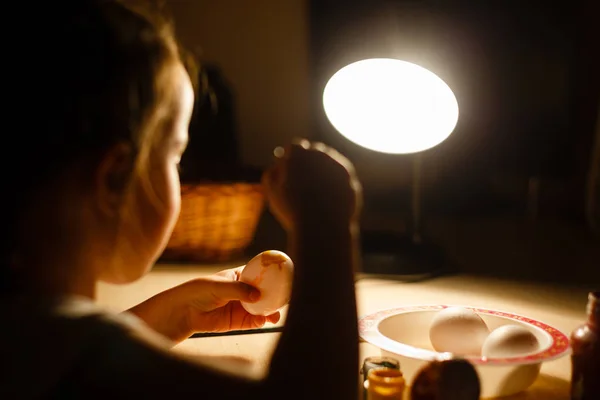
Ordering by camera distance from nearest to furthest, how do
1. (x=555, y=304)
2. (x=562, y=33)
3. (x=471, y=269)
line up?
(x=555, y=304) → (x=471, y=269) → (x=562, y=33)

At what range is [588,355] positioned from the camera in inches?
22.1

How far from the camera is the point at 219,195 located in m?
1.24

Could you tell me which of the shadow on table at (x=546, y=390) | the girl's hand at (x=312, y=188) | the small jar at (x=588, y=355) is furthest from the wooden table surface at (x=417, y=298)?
the girl's hand at (x=312, y=188)

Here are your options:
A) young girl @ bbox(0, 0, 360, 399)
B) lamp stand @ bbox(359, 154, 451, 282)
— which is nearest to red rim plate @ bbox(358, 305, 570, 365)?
young girl @ bbox(0, 0, 360, 399)

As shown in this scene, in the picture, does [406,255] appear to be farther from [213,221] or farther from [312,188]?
[312,188]

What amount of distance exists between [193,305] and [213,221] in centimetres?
49

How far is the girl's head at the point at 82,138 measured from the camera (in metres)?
0.45

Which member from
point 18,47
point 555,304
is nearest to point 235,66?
point 555,304

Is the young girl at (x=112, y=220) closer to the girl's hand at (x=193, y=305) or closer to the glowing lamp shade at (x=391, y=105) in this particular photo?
the girl's hand at (x=193, y=305)

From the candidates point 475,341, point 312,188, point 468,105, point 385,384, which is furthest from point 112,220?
point 468,105

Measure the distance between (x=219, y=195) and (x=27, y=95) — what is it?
2.60 ft

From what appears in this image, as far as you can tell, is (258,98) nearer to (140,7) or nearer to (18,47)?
(140,7)

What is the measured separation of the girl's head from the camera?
17.8 inches

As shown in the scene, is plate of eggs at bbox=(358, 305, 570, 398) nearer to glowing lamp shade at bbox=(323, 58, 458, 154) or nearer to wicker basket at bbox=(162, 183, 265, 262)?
glowing lamp shade at bbox=(323, 58, 458, 154)
